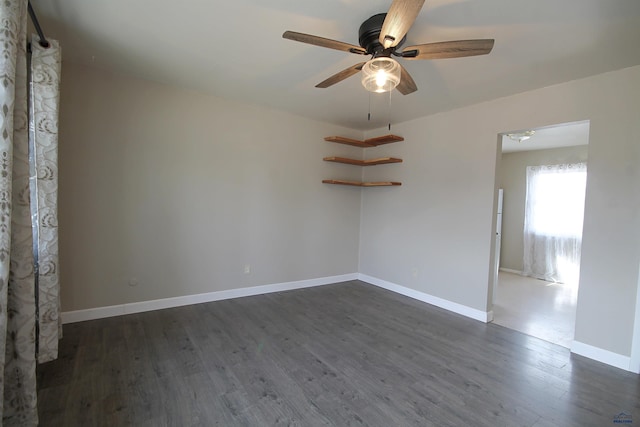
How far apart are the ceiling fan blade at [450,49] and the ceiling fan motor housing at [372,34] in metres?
0.12

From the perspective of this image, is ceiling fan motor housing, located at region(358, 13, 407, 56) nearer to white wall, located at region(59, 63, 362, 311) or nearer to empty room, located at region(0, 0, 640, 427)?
empty room, located at region(0, 0, 640, 427)

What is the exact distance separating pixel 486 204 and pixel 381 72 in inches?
94.3

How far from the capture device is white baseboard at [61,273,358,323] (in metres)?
2.94

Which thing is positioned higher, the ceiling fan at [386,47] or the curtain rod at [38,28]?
the curtain rod at [38,28]

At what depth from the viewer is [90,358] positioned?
7.53ft

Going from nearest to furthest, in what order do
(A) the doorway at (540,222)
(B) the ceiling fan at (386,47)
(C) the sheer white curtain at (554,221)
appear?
1. (B) the ceiling fan at (386,47)
2. (A) the doorway at (540,222)
3. (C) the sheer white curtain at (554,221)

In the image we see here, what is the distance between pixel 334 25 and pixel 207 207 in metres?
2.56

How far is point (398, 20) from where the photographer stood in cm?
150

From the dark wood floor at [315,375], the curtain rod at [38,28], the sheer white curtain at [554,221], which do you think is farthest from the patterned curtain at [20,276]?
the sheer white curtain at [554,221]

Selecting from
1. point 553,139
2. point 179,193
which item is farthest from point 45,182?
point 553,139

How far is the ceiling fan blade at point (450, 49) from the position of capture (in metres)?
1.63

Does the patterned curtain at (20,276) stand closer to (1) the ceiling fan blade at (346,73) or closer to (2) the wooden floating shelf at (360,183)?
(1) the ceiling fan blade at (346,73)

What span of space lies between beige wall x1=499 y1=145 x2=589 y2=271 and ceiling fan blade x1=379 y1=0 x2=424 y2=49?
17.3ft

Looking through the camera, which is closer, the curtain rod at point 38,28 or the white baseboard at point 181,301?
the curtain rod at point 38,28
